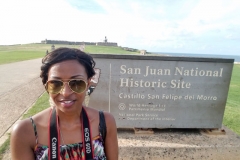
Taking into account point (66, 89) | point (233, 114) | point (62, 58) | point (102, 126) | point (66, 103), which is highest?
point (62, 58)

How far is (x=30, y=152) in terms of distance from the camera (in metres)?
1.46

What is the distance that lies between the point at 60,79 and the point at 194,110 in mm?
2957

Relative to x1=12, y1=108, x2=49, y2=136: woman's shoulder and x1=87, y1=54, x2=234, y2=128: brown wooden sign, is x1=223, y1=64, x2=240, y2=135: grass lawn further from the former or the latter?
x1=12, y1=108, x2=49, y2=136: woman's shoulder

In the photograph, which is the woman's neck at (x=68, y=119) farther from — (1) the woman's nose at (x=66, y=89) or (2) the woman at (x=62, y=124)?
(1) the woman's nose at (x=66, y=89)

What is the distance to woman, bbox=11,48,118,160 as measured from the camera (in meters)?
→ 1.45

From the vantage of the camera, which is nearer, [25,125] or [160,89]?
[25,125]

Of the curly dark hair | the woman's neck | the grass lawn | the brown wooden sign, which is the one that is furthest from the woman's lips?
the grass lawn

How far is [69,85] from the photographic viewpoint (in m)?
1.47

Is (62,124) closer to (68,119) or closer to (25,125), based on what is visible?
(68,119)

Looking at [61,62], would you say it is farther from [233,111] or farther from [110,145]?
[233,111]

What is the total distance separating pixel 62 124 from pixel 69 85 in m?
0.32

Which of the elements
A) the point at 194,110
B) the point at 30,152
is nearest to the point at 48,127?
the point at 30,152

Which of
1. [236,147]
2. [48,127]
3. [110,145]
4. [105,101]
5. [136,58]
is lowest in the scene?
[236,147]

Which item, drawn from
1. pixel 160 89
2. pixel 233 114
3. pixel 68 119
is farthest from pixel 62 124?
pixel 233 114
